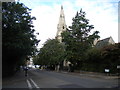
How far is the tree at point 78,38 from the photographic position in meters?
51.9

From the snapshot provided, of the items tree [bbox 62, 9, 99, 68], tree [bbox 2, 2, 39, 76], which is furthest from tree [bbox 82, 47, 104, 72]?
tree [bbox 2, 2, 39, 76]

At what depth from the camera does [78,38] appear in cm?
5416

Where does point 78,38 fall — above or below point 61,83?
above

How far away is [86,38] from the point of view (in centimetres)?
5375

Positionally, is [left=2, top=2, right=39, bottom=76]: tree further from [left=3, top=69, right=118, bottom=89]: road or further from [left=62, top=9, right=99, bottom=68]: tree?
[left=62, top=9, right=99, bottom=68]: tree

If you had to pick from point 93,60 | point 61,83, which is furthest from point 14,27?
point 93,60

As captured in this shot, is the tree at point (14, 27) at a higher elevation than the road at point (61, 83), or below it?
higher

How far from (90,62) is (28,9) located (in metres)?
21.4

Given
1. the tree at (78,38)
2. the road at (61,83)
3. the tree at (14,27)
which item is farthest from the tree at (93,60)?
the tree at (14,27)

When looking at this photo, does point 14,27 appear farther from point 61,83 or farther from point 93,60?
point 93,60

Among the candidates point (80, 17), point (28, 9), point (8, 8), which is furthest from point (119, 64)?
point (80, 17)

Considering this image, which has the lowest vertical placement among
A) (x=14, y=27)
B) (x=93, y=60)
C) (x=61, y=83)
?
(x=61, y=83)

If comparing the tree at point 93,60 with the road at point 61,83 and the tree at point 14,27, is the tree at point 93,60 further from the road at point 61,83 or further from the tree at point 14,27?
the tree at point 14,27

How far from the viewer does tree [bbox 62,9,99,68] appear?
51.9m
